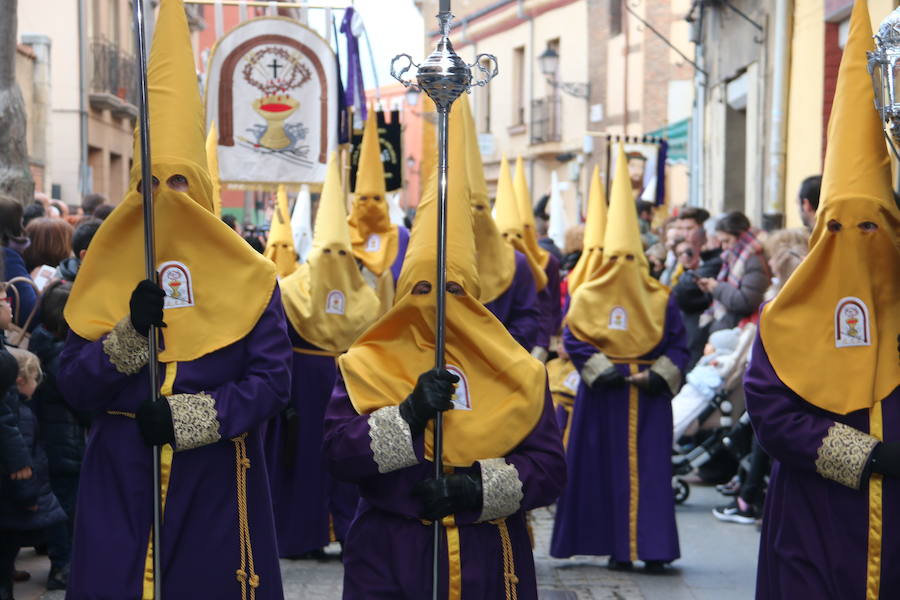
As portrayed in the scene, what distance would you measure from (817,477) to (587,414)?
11.1 feet

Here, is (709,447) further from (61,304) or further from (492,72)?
(492,72)

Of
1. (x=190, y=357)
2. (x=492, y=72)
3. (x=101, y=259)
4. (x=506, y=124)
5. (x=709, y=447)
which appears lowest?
(x=709, y=447)

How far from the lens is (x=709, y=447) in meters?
9.70

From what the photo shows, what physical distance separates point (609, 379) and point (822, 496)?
3160 mm

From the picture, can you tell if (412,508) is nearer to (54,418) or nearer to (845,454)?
(845,454)

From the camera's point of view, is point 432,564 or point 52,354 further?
point 52,354

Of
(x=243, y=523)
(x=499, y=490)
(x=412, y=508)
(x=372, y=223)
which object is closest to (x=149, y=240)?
(x=243, y=523)

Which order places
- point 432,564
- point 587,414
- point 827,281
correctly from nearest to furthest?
point 432,564, point 827,281, point 587,414

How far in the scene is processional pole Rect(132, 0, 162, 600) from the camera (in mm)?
4113

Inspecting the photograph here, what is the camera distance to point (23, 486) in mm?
5816

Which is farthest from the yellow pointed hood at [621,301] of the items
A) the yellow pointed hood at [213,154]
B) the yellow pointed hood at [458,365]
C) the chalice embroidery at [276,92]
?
the yellow pointed hood at [458,365]

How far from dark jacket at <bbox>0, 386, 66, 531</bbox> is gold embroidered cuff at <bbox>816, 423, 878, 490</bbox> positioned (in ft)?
10.8

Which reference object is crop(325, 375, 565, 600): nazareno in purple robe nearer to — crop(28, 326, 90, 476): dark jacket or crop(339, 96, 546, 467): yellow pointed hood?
crop(339, 96, 546, 467): yellow pointed hood

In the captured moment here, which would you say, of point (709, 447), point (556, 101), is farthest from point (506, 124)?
point (709, 447)
